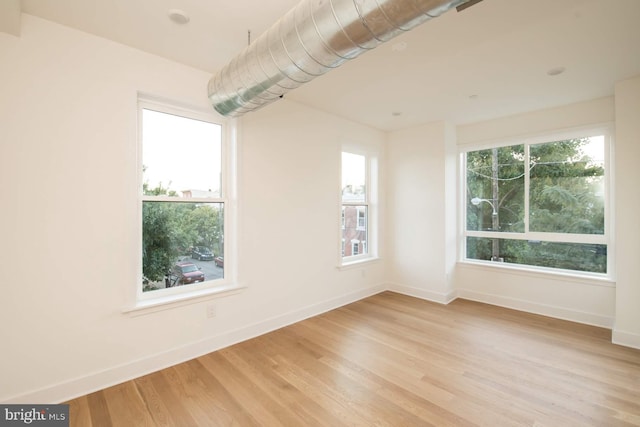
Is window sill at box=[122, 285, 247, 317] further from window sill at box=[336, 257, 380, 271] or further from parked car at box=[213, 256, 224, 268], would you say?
window sill at box=[336, 257, 380, 271]

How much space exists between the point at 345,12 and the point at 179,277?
2.56 metres

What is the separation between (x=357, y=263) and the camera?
430 centimetres

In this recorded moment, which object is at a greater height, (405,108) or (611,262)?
(405,108)

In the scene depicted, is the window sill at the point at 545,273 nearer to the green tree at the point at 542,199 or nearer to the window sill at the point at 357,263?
the green tree at the point at 542,199

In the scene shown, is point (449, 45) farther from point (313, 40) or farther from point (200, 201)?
point (200, 201)

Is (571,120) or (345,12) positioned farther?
(571,120)

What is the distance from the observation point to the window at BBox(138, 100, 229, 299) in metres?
2.53

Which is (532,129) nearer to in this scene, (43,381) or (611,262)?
(611,262)

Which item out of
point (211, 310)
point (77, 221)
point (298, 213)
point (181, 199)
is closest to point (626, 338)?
point (298, 213)

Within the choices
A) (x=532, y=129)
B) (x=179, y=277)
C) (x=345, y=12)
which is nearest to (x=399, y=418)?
(x=179, y=277)

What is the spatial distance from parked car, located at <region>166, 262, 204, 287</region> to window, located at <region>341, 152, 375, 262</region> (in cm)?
203

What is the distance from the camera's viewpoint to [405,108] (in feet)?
12.2

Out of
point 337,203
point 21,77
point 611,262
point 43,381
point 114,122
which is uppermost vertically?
point 21,77

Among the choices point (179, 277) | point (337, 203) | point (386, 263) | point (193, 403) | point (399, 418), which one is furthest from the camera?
point (386, 263)
